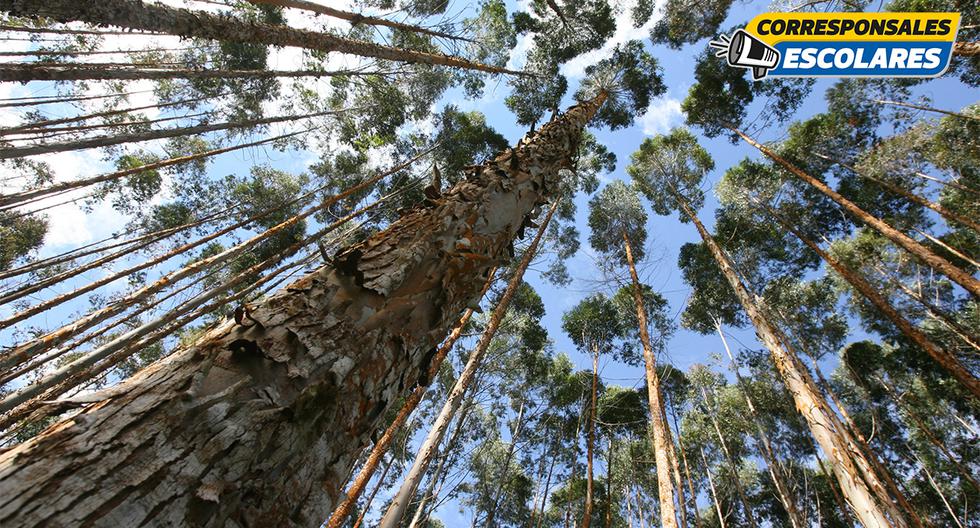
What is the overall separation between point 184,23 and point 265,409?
446cm

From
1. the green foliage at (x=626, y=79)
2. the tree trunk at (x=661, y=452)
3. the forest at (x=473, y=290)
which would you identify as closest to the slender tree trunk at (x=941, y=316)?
the forest at (x=473, y=290)

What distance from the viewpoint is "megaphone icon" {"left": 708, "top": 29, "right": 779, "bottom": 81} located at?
8172 mm

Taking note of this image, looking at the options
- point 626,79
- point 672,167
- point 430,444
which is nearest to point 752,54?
point 626,79

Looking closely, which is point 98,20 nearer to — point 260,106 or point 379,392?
point 379,392

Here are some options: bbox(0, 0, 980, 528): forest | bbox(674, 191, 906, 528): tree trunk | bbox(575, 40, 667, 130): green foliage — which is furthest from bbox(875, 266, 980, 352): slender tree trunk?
bbox(575, 40, 667, 130): green foliage

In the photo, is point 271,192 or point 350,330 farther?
point 271,192

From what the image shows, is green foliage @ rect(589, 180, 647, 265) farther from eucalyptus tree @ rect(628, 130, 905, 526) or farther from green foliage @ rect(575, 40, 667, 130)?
eucalyptus tree @ rect(628, 130, 905, 526)

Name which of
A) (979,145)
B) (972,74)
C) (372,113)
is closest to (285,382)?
(372,113)

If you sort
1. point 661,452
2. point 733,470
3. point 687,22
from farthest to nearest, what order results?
1. point 687,22
2. point 733,470
3. point 661,452

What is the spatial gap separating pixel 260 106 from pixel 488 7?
290 inches

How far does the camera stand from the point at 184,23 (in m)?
3.86

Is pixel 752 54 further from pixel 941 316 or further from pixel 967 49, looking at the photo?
pixel 941 316

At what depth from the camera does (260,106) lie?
42.0ft

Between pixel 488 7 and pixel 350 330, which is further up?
pixel 488 7
